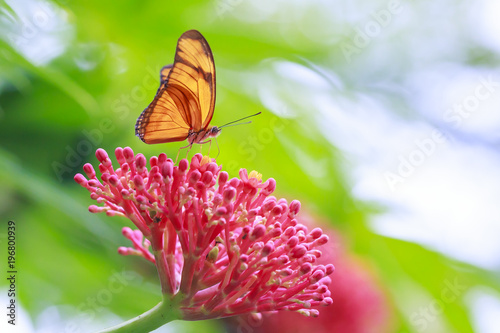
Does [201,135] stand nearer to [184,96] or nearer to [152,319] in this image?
[184,96]

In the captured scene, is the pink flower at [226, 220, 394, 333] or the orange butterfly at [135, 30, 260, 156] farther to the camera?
the pink flower at [226, 220, 394, 333]

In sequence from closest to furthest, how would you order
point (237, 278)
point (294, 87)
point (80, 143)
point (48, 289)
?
1. point (237, 278)
2. point (48, 289)
3. point (80, 143)
4. point (294, 87)

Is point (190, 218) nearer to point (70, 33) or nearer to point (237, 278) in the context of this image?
point (237, 278)

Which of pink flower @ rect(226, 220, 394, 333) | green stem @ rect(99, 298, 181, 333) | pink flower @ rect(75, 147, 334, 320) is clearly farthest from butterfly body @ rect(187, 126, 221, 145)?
pink flower @ rect(226, 220, 394, 333)

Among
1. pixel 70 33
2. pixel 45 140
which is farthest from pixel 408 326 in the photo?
pixel 70 33

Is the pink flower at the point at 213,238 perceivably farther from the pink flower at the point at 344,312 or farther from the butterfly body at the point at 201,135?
the pink flower at the point at 344,312

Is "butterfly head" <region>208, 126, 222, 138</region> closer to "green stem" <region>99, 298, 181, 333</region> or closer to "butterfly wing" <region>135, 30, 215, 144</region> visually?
"butterfly wing" <region>135, 30, 215, 144</region>
